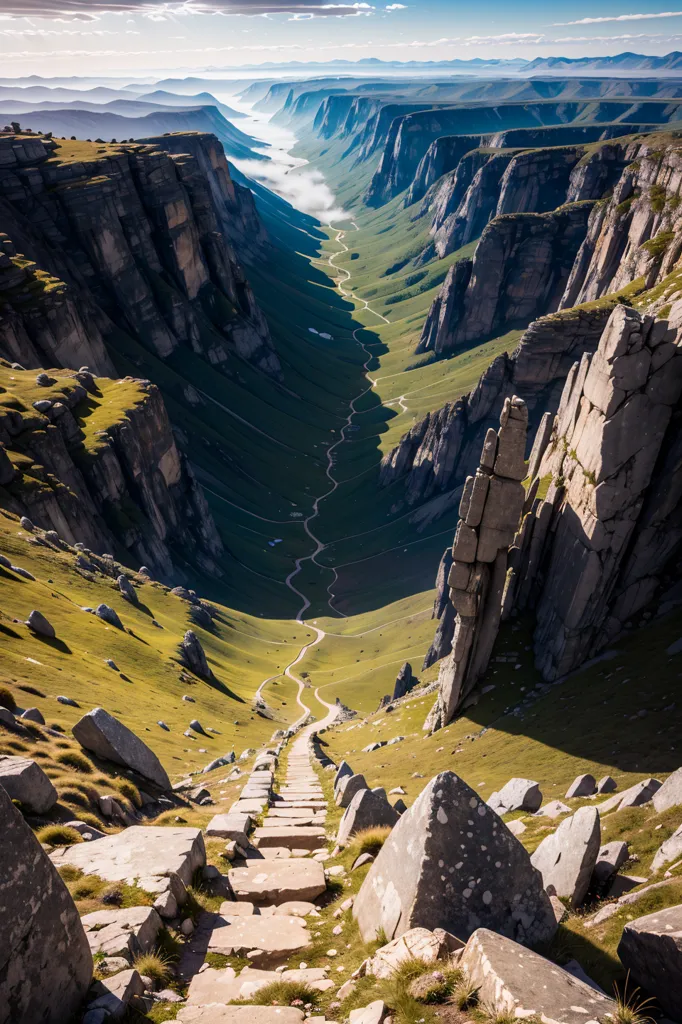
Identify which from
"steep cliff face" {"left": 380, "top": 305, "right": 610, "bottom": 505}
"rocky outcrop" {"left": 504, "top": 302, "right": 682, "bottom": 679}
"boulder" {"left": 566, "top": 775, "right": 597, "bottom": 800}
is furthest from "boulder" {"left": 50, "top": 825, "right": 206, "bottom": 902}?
"steep cliff face" {"left": 380, "top": 305, "right": 610, "bottom": 505}

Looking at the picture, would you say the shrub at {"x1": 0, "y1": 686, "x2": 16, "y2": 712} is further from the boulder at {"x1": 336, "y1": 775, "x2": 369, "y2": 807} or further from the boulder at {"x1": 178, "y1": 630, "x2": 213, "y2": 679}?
the boulder at {"x1": 178, "y1": 630, "x2": 213, "y2": 679}

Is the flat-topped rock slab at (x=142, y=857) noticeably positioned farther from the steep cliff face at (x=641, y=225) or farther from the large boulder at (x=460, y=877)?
the steep cliff face at (x=641, y=225)

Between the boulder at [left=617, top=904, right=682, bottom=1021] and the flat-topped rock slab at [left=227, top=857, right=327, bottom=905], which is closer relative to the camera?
the boulder at [left=617, top=904, right=682, bottom=1021]

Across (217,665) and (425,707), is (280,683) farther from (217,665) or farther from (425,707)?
(425,707)

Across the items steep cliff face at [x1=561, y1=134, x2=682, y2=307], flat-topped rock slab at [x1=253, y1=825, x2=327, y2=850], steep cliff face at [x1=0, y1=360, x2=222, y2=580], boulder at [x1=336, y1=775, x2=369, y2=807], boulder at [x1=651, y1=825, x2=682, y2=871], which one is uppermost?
steep cliff face at [x1=561, y1=134, x2=682, y2=307]

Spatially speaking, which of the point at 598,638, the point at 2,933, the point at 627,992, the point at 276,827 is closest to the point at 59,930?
the point at 2,933

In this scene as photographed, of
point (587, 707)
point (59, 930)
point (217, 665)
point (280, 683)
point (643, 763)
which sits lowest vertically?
point (280, 683)

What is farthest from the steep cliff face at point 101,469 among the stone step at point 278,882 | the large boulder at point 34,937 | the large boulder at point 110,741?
the large boulder at point 34,937

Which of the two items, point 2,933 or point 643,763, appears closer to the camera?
point 2,933
